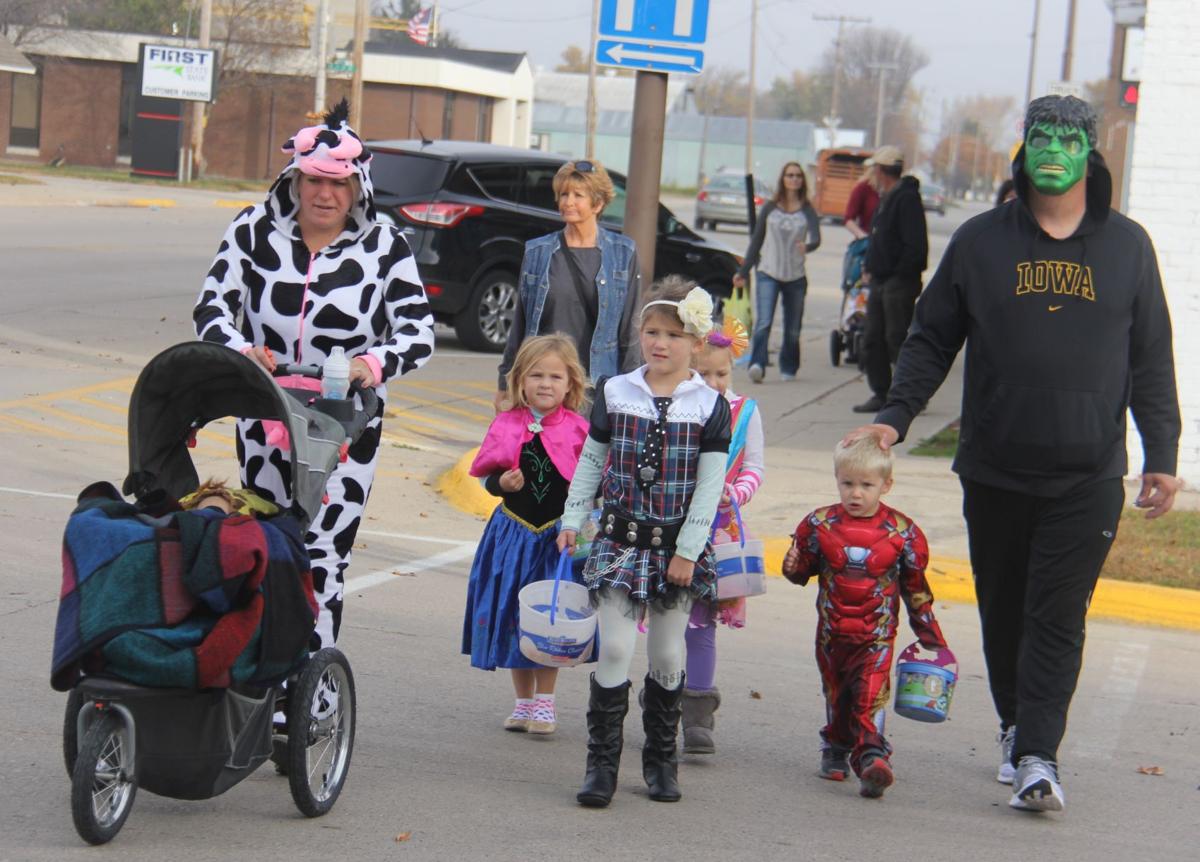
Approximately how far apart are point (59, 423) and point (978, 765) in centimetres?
743

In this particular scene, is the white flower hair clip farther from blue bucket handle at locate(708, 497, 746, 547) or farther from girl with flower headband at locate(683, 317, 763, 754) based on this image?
blue bucket handle at locate(708, 497, 746, 547)

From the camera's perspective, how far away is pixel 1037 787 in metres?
5.16

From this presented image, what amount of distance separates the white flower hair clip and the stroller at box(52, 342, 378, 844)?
0.97 m

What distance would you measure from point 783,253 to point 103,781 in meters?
11.5

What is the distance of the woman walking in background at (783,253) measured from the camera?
15.1 meters

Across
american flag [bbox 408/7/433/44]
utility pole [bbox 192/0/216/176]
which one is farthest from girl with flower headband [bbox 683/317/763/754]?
american flag [bbox 408/7/433/44]

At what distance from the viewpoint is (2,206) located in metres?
31.3

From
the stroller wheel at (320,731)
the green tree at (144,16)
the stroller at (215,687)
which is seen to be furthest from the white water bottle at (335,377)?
the green tree at (144,16)

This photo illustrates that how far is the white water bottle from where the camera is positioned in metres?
4.79

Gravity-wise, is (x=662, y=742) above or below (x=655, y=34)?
below

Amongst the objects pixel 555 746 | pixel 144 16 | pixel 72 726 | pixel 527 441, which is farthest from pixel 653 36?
pixel 144 16

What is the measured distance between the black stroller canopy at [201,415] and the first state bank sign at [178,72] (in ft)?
145

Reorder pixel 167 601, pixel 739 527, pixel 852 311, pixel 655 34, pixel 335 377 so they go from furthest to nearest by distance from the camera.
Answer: pixel 852 311 < pixel 655 34 < pixel 739 527 < pixel 335 377 < pixel 167 601

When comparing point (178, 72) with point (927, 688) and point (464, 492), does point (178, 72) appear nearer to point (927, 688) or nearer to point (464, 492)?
point (464, 492)
